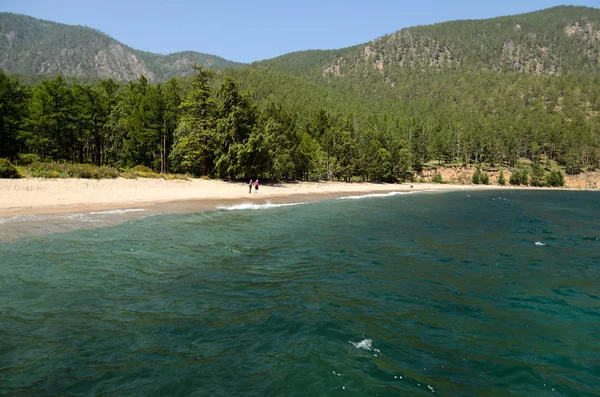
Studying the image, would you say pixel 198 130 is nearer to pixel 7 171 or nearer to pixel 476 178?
pixel 7 171

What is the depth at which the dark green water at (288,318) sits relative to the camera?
22.3 ft

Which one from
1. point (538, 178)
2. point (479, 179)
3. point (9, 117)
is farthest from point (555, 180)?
point (9, 117)

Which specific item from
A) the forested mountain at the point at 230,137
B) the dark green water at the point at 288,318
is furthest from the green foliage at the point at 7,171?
the forested mountain at the point at 230,137

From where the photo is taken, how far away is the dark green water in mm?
6785

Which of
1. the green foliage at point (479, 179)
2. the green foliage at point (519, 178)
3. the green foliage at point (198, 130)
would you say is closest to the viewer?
the green foliage at point (198, 130)

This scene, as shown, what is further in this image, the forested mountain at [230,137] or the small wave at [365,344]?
the forested mountain at [230,137]

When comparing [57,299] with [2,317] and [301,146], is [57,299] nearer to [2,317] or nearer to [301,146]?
[2,317]

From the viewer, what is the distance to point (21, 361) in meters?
6.98

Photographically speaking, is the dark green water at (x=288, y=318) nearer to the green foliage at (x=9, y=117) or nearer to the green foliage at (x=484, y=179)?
the green foliage at (x=9, y=117)

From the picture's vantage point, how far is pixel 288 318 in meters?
9.66

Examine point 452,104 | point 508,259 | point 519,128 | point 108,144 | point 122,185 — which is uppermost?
point 452,104

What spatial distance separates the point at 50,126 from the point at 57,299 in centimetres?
5312

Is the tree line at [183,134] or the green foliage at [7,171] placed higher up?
the tree line at [183,134]

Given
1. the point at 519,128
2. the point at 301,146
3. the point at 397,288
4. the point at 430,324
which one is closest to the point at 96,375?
the point at 430,324
